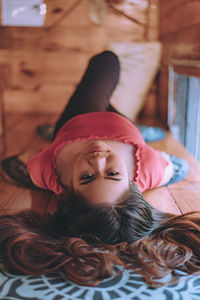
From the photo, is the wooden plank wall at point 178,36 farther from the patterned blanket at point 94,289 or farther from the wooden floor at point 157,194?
the patterned blanket at point 94,289

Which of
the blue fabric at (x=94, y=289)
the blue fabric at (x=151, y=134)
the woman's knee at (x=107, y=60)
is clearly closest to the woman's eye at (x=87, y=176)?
the blue fabric at (x=94, y=289)

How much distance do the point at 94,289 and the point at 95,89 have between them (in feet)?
4.00

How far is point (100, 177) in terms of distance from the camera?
1.14m

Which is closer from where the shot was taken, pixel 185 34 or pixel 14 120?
pixel 185 34

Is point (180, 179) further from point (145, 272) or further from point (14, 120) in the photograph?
point (14, 120)

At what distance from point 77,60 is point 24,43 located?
544mm

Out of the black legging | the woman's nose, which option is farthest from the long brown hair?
the black legging

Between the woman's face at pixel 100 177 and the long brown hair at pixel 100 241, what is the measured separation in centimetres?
3

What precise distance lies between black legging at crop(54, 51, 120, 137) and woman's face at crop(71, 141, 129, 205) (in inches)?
24.9

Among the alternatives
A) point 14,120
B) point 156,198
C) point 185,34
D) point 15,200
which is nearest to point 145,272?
point 156,198

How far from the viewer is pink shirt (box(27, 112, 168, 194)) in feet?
5.08

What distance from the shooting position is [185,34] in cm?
234

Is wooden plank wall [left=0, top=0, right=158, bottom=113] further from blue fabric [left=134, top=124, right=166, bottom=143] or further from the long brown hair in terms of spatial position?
the long brown hair

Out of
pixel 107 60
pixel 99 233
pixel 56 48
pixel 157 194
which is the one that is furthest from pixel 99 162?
pixel 56 48
